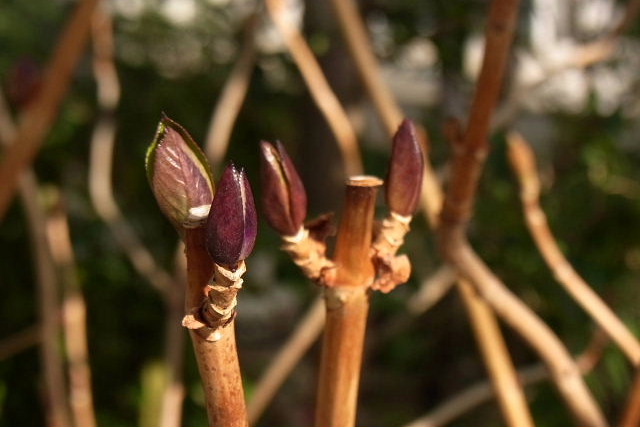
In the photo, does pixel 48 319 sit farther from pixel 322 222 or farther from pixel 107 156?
pixel 322 222

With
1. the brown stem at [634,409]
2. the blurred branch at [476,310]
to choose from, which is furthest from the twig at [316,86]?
the brown stem at [634,409]

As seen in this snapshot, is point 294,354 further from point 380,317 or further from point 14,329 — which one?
point 380,317

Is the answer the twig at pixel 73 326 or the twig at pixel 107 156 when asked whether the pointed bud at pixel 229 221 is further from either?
the twig at pixel 107 156

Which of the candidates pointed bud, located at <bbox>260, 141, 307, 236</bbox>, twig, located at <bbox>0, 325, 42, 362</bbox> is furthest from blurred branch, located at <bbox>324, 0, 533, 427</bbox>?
twig, located at <bbox>0, 325, 42, 362</bbox>

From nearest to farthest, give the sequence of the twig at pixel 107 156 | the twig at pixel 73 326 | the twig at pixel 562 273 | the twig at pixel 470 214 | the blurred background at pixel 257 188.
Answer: the twig at pixel 470 214, the twig at pixel 562 273, the twig at pixel 73 326, the twig at pixel 107 156, the blurred background at pixel 257 188

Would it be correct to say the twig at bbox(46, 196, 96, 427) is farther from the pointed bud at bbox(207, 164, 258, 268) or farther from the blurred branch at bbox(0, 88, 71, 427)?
the pointed bud at bbox(207, 164, 258, 268)
